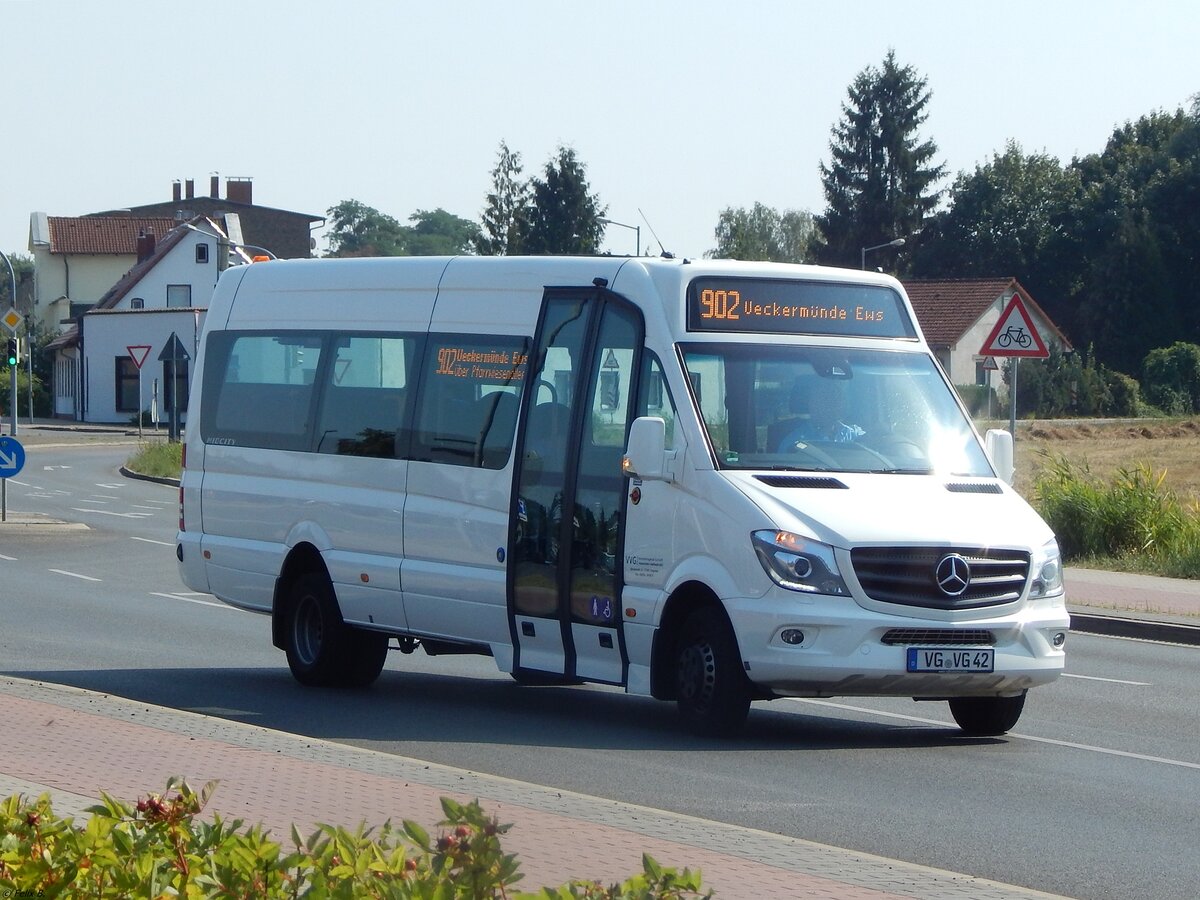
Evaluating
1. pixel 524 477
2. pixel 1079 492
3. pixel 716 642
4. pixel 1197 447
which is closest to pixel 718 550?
pixel 716 642

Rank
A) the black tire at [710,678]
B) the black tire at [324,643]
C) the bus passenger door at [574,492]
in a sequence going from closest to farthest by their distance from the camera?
the black tire at [710,678]
the bus passenger door at [574,492]
the black tire at [324,643]

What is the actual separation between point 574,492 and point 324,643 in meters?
2.61

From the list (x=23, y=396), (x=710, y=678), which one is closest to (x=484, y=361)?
(x=710, y=678)

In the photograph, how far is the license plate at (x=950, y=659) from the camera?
32.3 ft

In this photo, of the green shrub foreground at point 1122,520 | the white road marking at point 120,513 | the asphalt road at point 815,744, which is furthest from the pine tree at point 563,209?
the asphalt road at point 815,744

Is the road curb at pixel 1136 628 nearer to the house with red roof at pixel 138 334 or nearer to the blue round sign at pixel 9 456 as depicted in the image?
the blue round sign at pixel 9 456

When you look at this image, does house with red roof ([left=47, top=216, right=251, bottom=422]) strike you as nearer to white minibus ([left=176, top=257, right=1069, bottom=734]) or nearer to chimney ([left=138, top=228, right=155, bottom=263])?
chimney ([left=138, top=228, right=155, bottom=263])

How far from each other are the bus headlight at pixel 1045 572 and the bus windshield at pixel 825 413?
69 cm

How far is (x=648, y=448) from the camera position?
10250 millimetres

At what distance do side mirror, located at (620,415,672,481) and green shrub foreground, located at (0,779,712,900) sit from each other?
5255 millimetres

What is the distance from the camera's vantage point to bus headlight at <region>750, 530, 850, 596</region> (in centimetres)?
982

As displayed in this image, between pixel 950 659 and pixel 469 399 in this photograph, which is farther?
pixel 469 399

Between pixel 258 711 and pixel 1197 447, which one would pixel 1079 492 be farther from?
pixel 1197 447

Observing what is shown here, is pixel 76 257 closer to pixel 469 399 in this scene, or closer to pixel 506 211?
pixel 506 211
